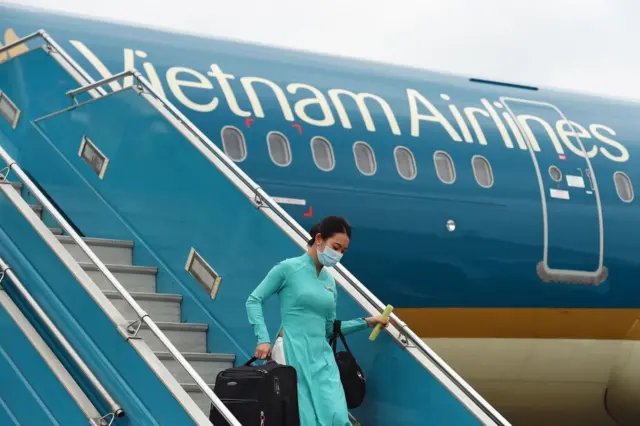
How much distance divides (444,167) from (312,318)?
6.21 metres

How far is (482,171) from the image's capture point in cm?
1221

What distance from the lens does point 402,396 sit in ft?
20.6

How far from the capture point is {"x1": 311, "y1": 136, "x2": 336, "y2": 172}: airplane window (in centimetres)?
1116

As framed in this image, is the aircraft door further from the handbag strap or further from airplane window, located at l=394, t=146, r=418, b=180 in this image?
the handbag strap

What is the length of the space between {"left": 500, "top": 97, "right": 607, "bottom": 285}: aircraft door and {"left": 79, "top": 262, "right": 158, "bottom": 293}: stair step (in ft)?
18.6

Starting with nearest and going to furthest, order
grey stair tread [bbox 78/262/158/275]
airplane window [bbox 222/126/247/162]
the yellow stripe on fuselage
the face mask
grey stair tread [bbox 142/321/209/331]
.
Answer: the face mask
grey stair tread [bbox 142/321/209/331]
grey stair tread [bbox 78/262/158/275]
airplane window [bbox 222/126/247/162]
the yellow stripe on fuselage

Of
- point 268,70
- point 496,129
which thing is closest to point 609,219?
point 496,129

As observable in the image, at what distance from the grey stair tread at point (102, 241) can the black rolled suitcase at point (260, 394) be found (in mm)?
2203

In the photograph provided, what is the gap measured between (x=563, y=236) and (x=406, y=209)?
202cm

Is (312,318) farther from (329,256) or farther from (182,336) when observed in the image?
(182,336)

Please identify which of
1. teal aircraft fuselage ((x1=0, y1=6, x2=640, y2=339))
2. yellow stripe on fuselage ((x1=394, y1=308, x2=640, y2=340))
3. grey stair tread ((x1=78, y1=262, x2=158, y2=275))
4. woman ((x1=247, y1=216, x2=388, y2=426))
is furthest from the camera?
yellow stripe on fuselage ((x1=394, y1=308, x2=640, y2=340))

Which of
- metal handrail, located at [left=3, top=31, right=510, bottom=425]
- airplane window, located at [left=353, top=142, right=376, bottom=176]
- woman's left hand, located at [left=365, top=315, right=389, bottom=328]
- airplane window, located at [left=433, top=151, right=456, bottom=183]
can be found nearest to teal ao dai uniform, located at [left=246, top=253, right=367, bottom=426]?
woman's left hand, located at [left=365, top=315, right=389, bottom=328]

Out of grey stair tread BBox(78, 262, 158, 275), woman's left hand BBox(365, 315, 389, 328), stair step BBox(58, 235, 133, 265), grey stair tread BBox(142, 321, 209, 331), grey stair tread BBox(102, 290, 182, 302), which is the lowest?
woman's left hand BBox(365, 315, 389, 328)

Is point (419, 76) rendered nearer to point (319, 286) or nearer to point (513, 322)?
point (513, 322)
